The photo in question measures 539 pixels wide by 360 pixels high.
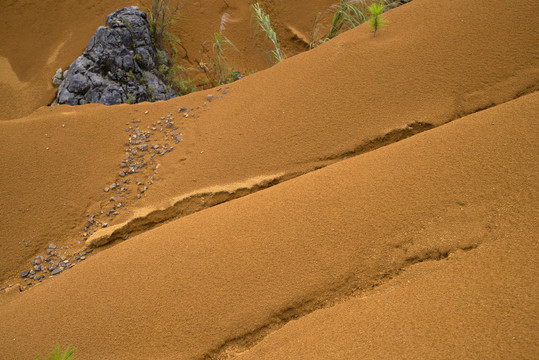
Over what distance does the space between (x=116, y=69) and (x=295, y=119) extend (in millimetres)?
2240

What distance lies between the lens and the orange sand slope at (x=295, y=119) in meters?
2.02

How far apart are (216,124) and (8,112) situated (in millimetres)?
2987

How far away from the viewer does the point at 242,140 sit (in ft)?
7.34

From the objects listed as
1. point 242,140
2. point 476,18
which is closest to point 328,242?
point 242,140

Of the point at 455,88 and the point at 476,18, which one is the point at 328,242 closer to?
the point at 455,88

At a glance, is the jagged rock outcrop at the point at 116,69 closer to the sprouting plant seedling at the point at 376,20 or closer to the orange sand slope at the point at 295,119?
the orange sand slope at the point at 295,119

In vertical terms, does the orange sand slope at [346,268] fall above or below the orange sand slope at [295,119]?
below

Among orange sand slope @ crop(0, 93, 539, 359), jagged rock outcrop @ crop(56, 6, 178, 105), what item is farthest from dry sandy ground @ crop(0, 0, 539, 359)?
jagged rock outcrop @ crop(56, 6, 178, 105)

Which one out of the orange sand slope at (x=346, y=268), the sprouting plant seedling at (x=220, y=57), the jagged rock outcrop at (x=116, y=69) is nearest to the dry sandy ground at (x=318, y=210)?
the orange sand slope at (x=346, y=268)

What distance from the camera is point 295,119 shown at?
7.29 feet

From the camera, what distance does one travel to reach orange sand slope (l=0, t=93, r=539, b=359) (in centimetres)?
116

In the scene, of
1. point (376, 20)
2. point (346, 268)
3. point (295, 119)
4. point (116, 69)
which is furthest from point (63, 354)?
point (116, 69)

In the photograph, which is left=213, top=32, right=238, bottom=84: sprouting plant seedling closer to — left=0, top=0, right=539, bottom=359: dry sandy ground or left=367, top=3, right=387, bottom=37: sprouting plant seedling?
left=0, top=0, right=539, bottom=359: dry sandy ground

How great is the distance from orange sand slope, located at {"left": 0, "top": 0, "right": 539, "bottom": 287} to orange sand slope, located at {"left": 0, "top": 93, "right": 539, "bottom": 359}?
11.4 inches
